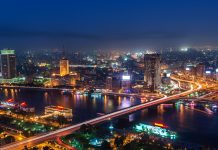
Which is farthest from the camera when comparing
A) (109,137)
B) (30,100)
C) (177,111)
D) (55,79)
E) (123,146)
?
(55,79)

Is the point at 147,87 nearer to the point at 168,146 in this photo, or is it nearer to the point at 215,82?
the point at 215,82

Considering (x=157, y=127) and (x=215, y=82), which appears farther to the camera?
(x=215, y=82)

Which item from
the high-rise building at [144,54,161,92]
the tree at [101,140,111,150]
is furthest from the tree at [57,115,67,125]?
the high-rise building at [144,54,161,92]

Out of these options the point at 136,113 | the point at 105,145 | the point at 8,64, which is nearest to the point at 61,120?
the point at 105,145

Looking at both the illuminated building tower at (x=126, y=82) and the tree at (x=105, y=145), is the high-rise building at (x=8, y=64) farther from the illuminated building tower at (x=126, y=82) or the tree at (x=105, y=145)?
the tree at (x=105, y=145)

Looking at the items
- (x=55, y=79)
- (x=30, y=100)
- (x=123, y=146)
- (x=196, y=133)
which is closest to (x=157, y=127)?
(x=196, y=133)

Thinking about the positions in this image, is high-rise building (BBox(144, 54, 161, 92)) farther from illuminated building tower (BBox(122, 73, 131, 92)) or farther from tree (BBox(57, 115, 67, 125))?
Result: tree (BBox(57, 115, 67, 125))
